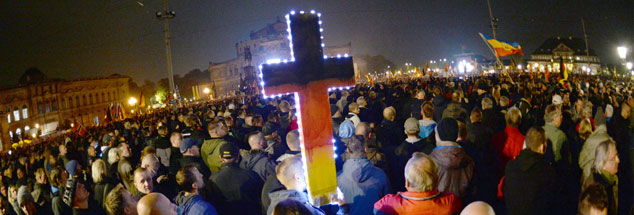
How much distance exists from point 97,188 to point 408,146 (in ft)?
14.0

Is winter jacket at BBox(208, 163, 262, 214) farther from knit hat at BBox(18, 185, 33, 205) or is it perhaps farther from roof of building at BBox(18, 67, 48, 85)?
roof of building at BBox(18, 67, 48, 85)

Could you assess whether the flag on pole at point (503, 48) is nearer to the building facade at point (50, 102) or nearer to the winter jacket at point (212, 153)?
the winter jacket at point (212, 153)

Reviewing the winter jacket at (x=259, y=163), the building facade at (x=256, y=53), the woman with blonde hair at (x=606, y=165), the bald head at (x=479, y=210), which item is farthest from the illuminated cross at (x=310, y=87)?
the building facade at (x=256, y=53)

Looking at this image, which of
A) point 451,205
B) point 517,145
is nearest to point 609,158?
point 517,145

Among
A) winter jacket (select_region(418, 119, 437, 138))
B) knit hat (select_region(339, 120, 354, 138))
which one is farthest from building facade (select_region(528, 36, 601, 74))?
knit hat (select_region(339, 120, 354, 138))

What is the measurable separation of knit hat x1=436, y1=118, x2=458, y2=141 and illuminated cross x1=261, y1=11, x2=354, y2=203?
4.76 feet

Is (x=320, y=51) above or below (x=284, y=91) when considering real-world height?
above

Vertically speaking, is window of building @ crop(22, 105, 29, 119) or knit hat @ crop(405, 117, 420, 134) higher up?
window of building @ crop(22, 105, 29, 119)

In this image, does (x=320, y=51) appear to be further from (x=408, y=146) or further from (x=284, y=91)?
(x=408, y=146)

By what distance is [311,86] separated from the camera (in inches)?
122

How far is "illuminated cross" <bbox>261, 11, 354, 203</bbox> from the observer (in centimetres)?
295

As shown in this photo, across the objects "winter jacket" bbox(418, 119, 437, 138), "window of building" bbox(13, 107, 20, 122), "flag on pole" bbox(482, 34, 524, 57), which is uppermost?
"window of building" bbox(13, 107, 20, 122)

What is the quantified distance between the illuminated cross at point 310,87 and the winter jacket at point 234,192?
175 cm

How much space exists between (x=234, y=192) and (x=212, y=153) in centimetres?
194
